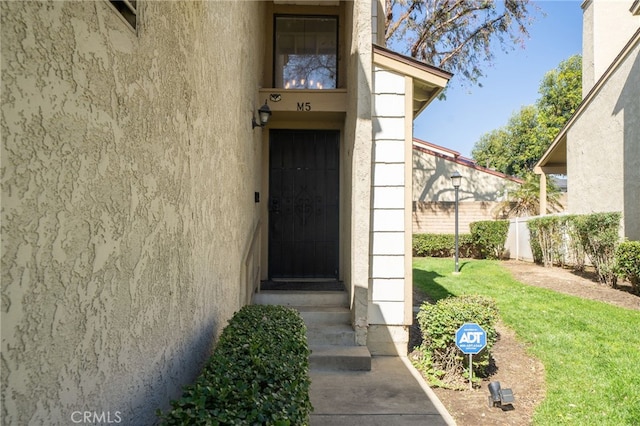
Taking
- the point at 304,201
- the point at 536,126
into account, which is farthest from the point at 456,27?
the point at 536,126

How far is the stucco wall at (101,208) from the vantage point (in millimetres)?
1094

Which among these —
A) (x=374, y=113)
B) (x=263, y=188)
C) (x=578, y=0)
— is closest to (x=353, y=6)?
(x=374, y=113)

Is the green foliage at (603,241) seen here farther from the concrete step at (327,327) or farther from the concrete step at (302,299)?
the concrete step at (327,327)

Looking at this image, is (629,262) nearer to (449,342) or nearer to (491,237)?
(449,342)

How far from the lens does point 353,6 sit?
558 cm

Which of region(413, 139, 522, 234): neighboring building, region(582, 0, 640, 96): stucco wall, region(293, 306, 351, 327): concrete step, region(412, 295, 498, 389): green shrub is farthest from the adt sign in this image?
region(413, 139, 522, 234): neighboring building

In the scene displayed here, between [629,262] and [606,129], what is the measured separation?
16.7 feet

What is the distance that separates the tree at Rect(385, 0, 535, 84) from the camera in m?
13.5

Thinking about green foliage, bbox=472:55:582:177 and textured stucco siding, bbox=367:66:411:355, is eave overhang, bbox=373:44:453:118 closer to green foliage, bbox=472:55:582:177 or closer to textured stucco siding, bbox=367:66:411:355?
textured stucco siding, bbox=367:66:411:355

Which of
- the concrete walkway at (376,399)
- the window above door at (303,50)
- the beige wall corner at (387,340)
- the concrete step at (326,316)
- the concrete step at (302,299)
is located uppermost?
the window above door at (303,50)

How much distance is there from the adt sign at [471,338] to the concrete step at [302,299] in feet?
6.23

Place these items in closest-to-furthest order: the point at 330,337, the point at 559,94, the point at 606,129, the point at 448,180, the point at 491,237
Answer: the point at 330,337, the point at 606,129, the point at 491,237, the point at 448,180, the point at 559,94

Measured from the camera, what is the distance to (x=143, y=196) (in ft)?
6.08

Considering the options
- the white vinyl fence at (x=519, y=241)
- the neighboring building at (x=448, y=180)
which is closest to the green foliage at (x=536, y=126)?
the neighboring building at (x=448, y=180)
